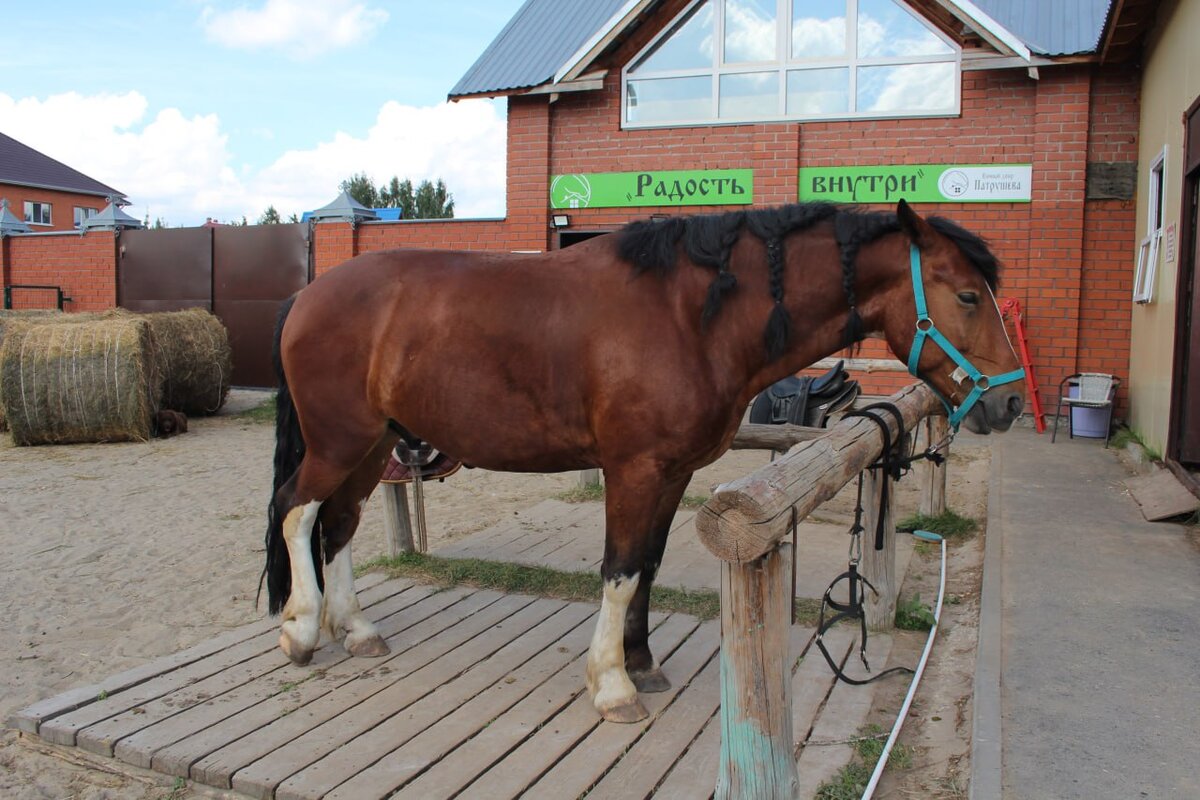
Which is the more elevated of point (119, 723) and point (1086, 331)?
point (1086, 331)

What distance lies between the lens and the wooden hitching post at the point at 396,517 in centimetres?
522

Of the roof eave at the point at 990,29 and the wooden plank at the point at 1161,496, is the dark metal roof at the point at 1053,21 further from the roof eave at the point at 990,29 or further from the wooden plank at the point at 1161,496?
the wooden plank at the point at 1161,496

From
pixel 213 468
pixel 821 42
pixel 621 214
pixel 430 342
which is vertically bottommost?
pixel 213 468

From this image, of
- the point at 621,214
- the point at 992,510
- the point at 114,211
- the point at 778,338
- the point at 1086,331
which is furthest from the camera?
the point at 114,211

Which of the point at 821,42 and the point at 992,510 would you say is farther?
the point at 821,42

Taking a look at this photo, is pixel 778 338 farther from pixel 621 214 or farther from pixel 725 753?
pixel 621 214

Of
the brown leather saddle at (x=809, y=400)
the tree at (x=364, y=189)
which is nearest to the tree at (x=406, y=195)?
the tree at (x=364, y=189)

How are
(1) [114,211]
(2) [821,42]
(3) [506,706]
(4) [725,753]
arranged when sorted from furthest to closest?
(1) [114,211] < (2) [821,42] < (3) [506,706] < (4) [725,753]

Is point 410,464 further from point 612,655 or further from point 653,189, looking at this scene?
point 653,189

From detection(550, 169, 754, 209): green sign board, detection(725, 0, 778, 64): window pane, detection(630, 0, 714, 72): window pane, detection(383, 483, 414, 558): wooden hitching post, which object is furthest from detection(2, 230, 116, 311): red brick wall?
detection(383, 483, 414, 558): wooden hitching post

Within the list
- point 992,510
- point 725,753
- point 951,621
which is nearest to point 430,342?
point 725,753

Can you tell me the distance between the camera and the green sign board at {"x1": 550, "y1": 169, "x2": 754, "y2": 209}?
1152 cm

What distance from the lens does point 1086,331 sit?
1028cm

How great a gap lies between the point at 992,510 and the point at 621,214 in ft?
23.4
